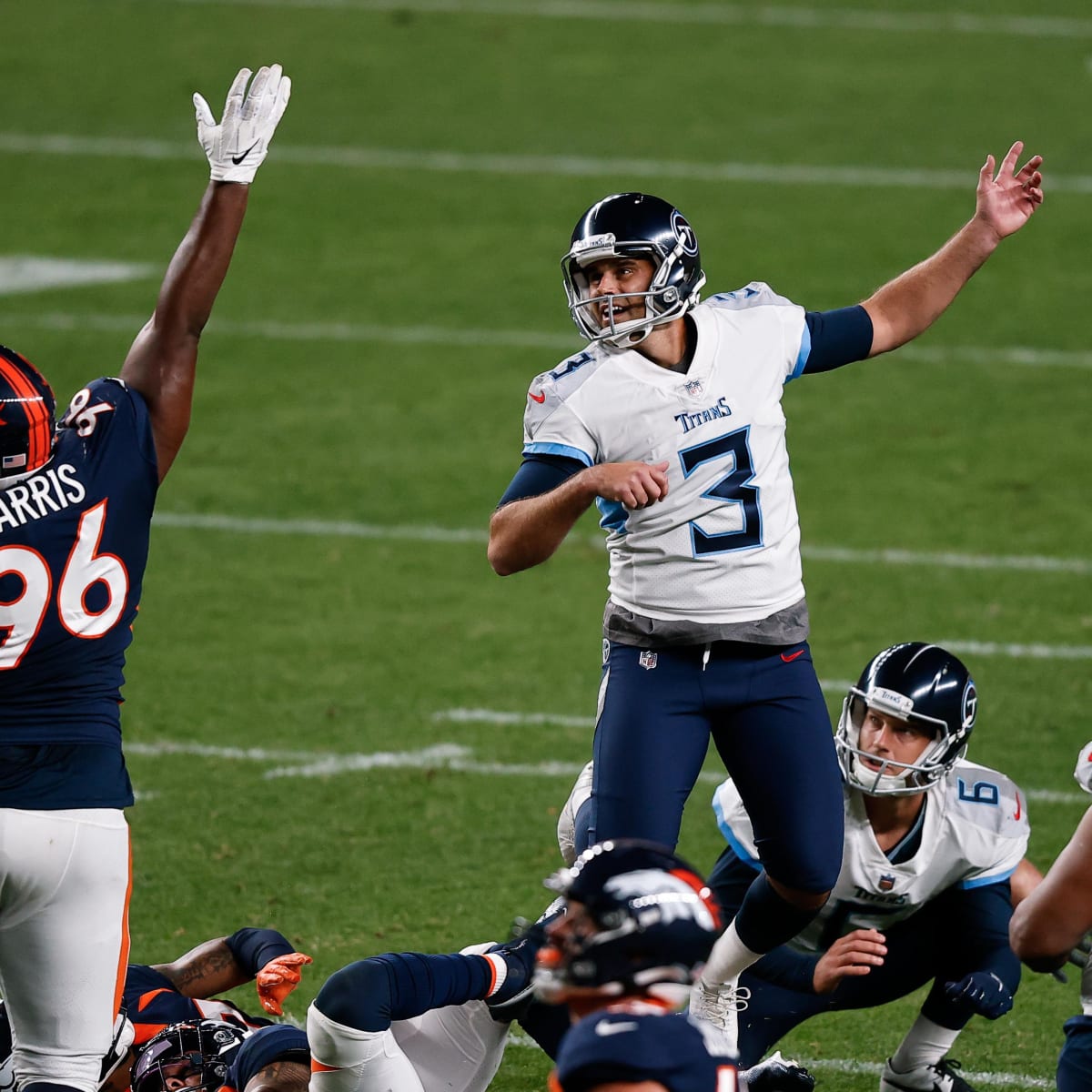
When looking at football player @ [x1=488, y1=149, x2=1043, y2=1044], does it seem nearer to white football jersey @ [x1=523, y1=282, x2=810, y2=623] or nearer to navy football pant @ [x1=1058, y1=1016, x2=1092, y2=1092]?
white football jersey @ [x1=523, y1=282, x2=810, y2=623]

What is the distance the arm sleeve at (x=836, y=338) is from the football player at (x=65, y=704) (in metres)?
1.69

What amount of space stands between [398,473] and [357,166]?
4.98 m

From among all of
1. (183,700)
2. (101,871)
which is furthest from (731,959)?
(183,700)

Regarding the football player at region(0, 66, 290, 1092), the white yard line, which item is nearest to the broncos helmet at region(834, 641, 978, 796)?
the football player at region(0, 66, 290, 1092)

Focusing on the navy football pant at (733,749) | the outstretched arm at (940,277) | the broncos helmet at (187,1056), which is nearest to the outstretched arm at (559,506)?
the navy football pant at (733,749)

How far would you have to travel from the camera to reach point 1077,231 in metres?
12.6

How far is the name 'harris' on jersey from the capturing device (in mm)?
3904

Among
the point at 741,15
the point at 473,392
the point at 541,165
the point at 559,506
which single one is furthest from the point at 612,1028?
the point at 741,15

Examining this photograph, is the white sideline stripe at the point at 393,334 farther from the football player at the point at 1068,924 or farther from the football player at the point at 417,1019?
the football player at the point at 1068,924

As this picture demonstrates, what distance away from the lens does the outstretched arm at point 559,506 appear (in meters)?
4.24

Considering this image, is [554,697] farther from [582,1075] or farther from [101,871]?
[582,1075]

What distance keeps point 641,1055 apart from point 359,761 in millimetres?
4369

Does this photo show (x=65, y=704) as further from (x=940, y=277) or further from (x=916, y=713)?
(x=940, y=277)

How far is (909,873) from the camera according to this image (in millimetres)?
5184
